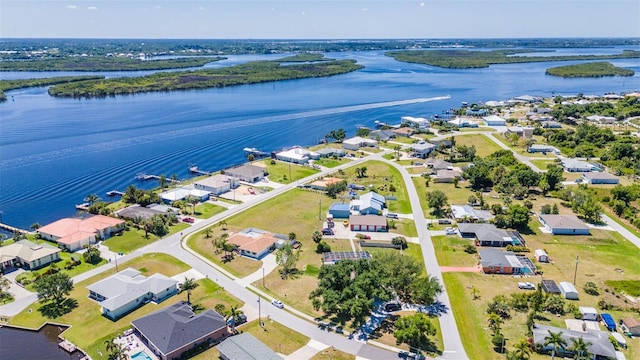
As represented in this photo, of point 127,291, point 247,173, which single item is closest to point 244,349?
point 127,291

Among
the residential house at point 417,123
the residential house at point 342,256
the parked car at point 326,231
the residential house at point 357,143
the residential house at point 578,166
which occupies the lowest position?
the parked car at point 326,231

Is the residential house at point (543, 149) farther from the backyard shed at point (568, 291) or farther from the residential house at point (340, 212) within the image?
the backyard shed at point (568, 291)

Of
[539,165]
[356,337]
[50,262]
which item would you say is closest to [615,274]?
[356,337]

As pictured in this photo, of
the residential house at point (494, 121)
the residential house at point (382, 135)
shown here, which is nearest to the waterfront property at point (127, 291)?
the residential house at point (382, 135)

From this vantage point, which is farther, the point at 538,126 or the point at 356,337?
the point at 538,126

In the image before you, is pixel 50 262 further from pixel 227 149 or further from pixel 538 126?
pixel 538 126

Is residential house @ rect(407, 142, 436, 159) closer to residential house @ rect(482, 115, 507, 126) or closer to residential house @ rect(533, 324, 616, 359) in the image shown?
residential house @ rect(482, 115, 507, 126)
